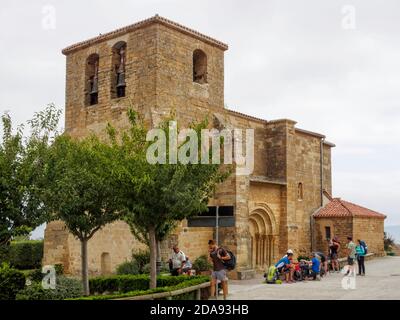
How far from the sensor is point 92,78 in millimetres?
24406

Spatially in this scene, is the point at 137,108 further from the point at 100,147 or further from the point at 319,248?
the point at 319,248

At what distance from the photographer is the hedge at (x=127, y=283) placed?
52.7 ft

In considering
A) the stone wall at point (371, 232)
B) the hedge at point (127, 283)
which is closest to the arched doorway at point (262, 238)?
the stone wall at point (371, 232)

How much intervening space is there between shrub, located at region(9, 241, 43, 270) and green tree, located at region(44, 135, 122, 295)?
18271 mm

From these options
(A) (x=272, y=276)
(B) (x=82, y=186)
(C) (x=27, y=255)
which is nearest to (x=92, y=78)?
(B) (x=82, y=186)

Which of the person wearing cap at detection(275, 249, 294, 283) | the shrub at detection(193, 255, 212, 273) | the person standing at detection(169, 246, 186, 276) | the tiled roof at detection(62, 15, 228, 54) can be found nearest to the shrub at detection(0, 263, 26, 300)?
the person standing at detection(169, 246, 186, 276)

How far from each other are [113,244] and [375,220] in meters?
17.4

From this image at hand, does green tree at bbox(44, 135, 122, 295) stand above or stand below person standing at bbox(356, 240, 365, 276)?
above

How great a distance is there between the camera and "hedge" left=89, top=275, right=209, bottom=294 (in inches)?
633

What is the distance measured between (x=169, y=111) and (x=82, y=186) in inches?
245

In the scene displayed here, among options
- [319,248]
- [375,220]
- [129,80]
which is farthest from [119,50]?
[375,220]

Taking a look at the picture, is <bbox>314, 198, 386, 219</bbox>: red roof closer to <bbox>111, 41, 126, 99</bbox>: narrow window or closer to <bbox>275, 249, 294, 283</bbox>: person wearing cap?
<bbox>275, 249, 294, 283</bbox>: person wearing cap

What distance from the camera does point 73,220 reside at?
53.0 ft

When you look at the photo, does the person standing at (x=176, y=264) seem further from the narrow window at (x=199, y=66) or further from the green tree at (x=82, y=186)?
the narrow window at (x=199, y=66)
